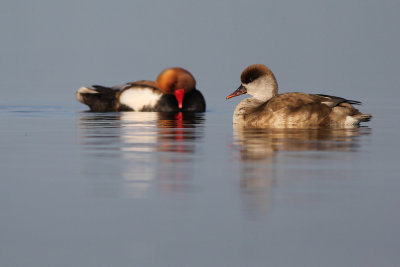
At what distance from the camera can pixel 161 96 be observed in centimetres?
1780

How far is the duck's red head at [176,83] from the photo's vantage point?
17828mm

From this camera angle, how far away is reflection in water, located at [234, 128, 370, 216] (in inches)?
217

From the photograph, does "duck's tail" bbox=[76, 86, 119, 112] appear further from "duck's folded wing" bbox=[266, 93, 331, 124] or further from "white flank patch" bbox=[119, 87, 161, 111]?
"duck's folded wing" bbox=[266, 93, 331, 124]

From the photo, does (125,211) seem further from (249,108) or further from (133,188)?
(249,108)

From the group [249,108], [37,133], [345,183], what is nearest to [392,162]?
[345,183]

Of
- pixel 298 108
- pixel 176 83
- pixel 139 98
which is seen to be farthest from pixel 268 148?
pixel 139 98

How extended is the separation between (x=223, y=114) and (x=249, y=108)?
14.6 ft

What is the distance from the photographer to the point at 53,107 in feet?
63.7

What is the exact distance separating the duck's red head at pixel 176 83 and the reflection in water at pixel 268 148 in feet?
21.6

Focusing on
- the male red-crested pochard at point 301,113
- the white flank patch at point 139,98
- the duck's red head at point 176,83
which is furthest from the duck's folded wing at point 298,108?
the white flank patch at point 139,98

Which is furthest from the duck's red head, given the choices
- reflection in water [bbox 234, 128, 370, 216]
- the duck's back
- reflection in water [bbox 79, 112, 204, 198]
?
reflection in water [bbox 234, 128, 370, 216]

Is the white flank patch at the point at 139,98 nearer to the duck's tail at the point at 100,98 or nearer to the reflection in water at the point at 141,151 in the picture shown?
the duck's tail at the point at 100,98

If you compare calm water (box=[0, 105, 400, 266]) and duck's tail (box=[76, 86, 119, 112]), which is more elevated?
duck's tail (box=[76, 86, 119, 112])

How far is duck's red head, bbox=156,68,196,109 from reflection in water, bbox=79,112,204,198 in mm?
4017
